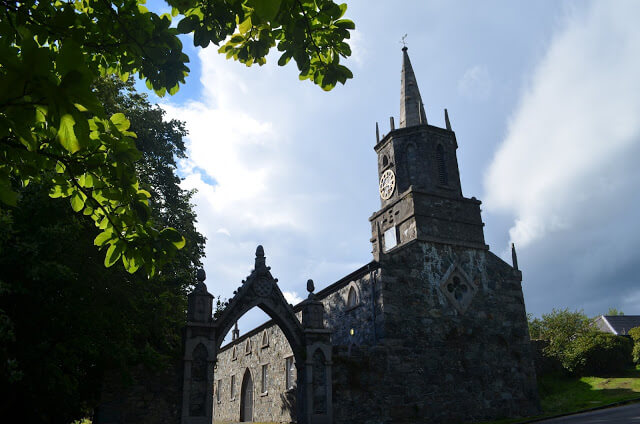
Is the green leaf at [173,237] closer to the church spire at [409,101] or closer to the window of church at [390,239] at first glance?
the window of church at [390,239]

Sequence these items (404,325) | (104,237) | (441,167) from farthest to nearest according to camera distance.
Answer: (441,167) → (404,325) → (104,237)

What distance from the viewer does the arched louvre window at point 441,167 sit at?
1054 inches

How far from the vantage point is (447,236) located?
25016 millimetres

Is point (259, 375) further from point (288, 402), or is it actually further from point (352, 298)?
point (352, 298)

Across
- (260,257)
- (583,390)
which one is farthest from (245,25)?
(583,390)

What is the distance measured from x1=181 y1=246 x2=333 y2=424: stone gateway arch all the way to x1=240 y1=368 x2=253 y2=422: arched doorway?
48.0 feet

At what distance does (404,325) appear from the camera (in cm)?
2172

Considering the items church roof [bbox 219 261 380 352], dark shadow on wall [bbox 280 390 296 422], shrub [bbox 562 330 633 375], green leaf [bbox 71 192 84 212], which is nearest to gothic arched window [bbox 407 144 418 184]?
church roof [bbox 219 261 380 352]

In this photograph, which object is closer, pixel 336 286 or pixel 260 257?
pixel 260 257

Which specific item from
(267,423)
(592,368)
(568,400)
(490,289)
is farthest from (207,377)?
(592,368)

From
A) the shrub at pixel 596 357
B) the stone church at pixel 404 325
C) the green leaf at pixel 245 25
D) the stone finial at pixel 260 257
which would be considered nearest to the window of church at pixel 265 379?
the stone church at pixel 404 325

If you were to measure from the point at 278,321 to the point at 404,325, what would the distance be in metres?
6.35

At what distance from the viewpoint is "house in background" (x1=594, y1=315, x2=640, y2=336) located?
48594mm

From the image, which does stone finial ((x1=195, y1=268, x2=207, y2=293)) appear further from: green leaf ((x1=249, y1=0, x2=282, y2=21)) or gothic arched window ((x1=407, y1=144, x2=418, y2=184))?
green leaf ((x1=249, y1=0, x2=282, y2=21))
